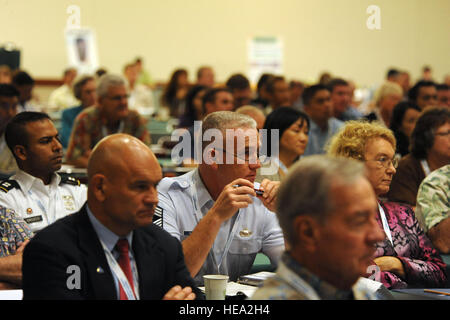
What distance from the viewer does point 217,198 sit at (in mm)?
2695

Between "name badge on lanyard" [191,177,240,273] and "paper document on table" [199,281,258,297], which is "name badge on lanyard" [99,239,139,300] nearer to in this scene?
"paper document on table" [199,281,258,297]

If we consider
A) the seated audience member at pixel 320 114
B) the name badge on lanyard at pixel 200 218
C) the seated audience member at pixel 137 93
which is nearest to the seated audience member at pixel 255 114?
the seated audience member at pixel 320 114

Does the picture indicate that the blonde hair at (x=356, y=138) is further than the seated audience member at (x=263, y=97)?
No

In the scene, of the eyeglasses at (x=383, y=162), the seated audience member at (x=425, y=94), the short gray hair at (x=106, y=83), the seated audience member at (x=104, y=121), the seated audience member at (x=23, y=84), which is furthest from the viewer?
the seated audience member at (x=23, y=84)

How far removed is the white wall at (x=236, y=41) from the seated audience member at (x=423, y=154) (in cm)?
972

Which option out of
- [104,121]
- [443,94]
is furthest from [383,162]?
[443,94]

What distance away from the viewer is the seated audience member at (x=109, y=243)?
66.8 inches

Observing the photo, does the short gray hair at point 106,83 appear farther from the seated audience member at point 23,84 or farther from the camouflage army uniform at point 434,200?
the camouflage army uniform at point 434,200

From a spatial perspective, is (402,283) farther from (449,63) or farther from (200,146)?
(449,63)

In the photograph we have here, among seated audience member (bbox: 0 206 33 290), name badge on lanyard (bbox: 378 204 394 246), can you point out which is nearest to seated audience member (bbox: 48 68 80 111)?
seated audience member (bbox: 0 206 33 290)

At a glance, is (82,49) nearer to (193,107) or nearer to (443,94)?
(193,107)

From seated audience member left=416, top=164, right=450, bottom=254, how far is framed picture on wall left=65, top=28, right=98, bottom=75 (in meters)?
11.1

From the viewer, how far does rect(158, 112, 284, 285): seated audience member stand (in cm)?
273

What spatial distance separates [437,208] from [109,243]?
2146 mm
